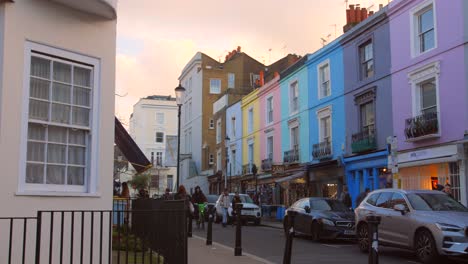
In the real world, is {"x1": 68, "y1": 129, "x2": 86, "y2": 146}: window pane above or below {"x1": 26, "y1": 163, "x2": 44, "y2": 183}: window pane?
above

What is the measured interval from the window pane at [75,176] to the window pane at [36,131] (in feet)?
2.08

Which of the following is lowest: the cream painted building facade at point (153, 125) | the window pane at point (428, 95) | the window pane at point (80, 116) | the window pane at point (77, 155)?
the window pane at point (77, 155)

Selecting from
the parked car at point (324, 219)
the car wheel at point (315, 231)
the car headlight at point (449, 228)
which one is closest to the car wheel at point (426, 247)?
the car headlight at point (449, 228)

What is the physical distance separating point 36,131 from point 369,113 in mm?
18523

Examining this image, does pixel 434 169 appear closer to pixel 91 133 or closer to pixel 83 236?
pixel 91 133

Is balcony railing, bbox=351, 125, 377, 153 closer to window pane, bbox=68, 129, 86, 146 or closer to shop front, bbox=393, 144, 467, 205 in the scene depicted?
shop front, bbox=393, 144, 467, 205

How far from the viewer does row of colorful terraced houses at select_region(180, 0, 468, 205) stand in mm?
18781

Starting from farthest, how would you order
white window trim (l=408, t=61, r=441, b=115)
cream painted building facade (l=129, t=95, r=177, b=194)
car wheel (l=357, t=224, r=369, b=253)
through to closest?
cream painted building facade (l=129, t=95, r=177, b=194) < white window trim (l=408, t=61, r=441, b=115) < car wheel (l=357, t=224, r=369, b=253)

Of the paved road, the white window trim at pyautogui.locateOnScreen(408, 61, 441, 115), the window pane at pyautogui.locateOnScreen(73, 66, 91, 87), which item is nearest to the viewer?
the window pane at pyautogui.locateOnScreen(73, 66, 91, 87)

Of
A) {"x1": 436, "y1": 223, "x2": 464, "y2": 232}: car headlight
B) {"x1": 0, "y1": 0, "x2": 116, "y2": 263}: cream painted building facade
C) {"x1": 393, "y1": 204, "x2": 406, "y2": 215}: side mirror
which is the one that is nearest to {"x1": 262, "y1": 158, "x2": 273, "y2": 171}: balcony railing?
{"x1": 393, "y1": 204, "x2": 406, "y2": 215}: side mirror

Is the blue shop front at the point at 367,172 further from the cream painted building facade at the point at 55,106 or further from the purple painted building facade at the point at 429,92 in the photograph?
the cream painted building facade at the point at 55,106

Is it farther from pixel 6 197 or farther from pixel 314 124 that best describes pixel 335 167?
pixel 6 197

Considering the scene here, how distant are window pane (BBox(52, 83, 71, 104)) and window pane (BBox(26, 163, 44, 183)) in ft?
3.18

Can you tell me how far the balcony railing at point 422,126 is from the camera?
62.7 feet
